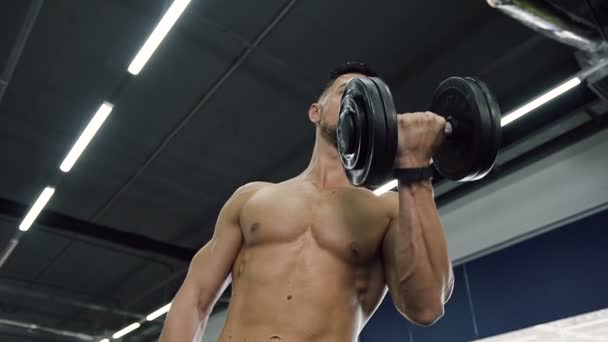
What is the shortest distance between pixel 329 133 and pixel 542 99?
2574 millimetres

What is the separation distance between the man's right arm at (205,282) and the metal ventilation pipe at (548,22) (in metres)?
1.85

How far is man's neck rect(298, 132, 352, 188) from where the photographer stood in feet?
5.02

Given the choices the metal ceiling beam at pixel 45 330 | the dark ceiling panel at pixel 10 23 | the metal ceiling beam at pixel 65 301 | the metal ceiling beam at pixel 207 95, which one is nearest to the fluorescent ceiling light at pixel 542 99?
the metal ceiling beam at pixel 207 95

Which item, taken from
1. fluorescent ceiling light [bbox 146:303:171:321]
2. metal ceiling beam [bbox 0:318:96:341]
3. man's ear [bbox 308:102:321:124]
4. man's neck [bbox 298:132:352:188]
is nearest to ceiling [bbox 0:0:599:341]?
fluorescent ceiling light [bbox 146:303:171:321]

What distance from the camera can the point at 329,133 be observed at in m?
1.57

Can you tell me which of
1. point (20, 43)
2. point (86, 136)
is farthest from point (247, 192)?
point (86, 136)

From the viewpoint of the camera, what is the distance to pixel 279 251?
1.36m

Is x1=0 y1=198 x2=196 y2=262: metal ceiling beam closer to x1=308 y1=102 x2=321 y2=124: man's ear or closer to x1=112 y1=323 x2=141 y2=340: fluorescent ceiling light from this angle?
x1=112 y1=323 x2=141 y2=340: fluorescent ceiling light

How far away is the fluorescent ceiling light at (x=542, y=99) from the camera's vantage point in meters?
3.46

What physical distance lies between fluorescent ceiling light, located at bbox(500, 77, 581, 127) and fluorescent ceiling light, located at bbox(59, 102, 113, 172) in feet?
9.29

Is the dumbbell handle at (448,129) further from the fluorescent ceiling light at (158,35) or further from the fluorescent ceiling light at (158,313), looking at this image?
A: the fluorescent ceiling light at (158,313)

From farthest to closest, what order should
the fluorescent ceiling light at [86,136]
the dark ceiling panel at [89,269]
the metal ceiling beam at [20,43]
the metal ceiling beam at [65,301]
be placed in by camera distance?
the metal ceiling beam at [65,301]
the dark ceiling panel at [89,269]
the fluorescent ceiling light at [86,136]
the metal ceiling beam at [20,43]

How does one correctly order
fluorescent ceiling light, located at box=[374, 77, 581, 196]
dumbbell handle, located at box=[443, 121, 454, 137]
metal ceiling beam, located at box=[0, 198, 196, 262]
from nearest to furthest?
1. dumbbell handle, located at box=[443, 121, 454, 137]
2. fluorescent ceiling light, located at box=[374, 77, 581, 196]
3. metal ceiling beam, located at box=[0, 198, 196, 262]

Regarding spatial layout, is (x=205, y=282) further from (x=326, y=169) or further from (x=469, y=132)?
(x=469, y=132)
